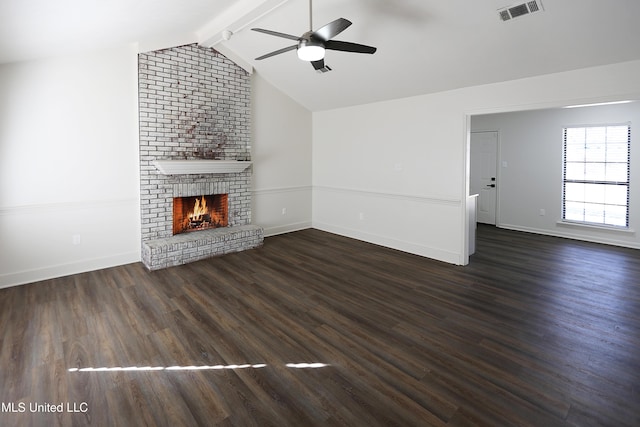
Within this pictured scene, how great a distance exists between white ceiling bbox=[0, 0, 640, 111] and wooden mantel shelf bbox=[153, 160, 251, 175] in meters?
1.61

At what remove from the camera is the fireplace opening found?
5.43 meters

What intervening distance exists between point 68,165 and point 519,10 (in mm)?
5297

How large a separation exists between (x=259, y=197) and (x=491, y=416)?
16.9 ft

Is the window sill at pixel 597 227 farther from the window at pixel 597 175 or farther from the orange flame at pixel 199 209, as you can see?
the orange flame at pixel 199 209

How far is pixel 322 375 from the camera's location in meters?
2.46

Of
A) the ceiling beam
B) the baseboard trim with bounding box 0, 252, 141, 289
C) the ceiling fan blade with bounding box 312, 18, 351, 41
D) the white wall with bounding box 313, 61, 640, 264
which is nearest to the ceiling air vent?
the white wall with bounding box 313, 61, 640, 264

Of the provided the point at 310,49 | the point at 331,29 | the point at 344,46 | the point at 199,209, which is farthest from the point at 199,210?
the point at 331,29

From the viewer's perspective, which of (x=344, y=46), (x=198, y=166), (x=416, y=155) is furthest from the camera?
(x=416, y=155)

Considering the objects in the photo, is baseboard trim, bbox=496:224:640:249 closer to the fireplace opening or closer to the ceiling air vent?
the ceiling air vent

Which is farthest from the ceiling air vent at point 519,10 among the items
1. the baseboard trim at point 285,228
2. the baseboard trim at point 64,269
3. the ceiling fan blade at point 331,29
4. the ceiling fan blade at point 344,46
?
the baseboard trim at point 64,269

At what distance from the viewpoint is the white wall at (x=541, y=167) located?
18.9 ft

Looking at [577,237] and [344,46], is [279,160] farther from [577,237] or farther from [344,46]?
[577,237]

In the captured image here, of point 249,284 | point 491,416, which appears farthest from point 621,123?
point 249,284

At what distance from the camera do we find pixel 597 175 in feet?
20.3
